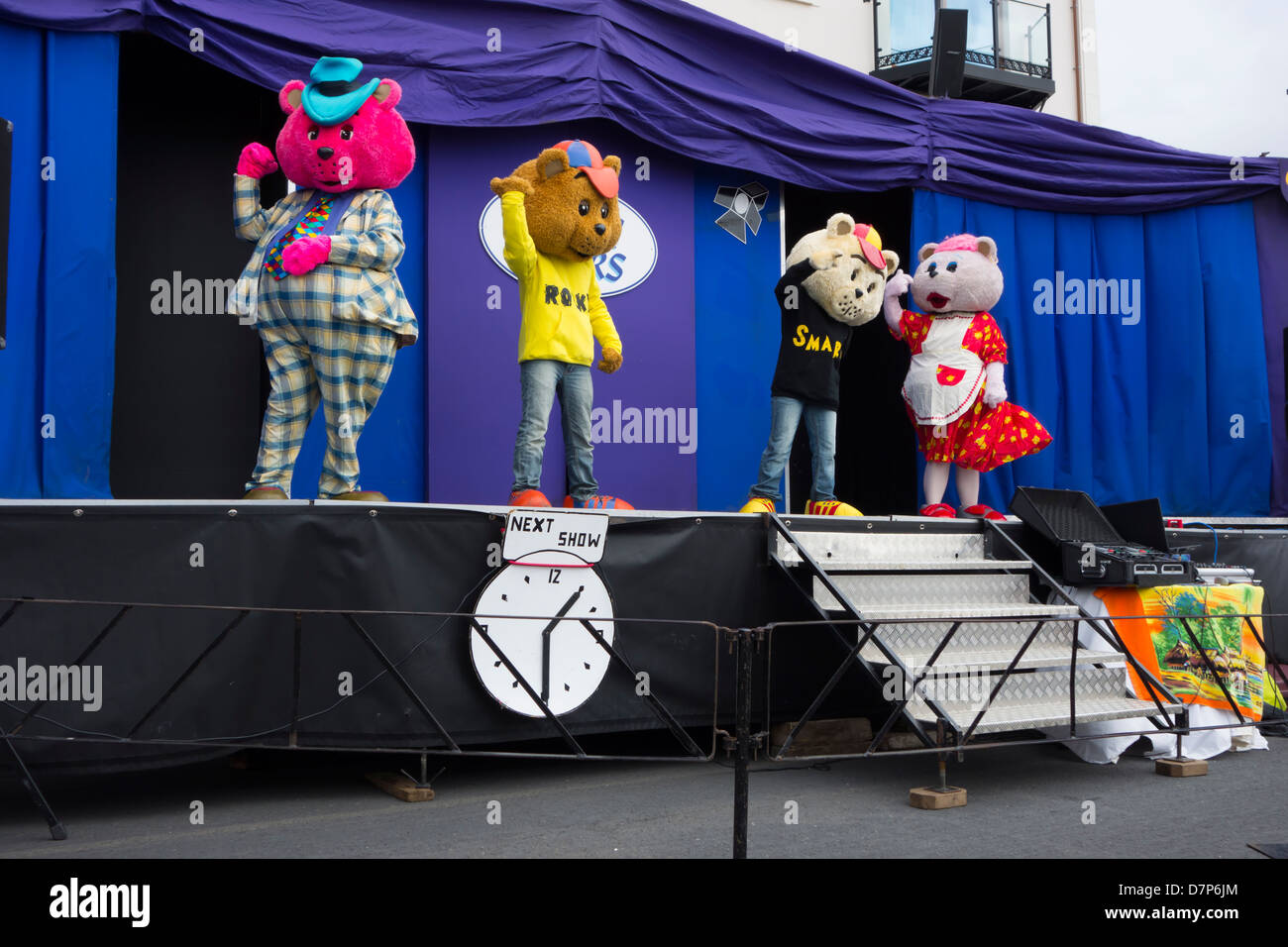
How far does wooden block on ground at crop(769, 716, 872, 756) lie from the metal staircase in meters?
0.53

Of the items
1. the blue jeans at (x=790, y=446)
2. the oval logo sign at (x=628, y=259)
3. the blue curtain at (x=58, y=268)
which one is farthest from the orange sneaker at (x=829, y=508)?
the blue curtain at (x=58, y=268)

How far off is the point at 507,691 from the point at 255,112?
4308 millimetres

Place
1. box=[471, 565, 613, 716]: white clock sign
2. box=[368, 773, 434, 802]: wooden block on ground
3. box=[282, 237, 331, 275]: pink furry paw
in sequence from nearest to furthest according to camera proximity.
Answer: box=[368, 773, 434, 802]: wooden block on ground → box=[471, 565, 613, 716]: white clock sign → box=[282, 237, 331, 275]: pink furry paw

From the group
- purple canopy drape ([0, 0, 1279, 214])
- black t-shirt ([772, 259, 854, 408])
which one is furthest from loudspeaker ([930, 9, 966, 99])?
black t-shirt ([772, 259, 854, 408])

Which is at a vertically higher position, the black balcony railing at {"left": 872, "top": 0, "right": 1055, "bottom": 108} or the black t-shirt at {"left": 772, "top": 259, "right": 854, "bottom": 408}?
the black balcony railing at {"left": 872, "top": 0, "right": 1055, "bottom": 108}

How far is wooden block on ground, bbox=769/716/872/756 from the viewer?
519 cm

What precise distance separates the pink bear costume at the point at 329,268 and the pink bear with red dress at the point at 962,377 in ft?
10.3

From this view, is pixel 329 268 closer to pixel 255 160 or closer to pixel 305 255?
pixel 305 255

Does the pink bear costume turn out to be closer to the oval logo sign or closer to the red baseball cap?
the red baseball cap

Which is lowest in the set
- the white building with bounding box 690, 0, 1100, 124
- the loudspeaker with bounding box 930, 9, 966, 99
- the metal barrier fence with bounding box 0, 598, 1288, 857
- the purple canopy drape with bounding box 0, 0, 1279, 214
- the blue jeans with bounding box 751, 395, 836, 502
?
the metal barrier fence with bounding box 0, 598, 1288, 857

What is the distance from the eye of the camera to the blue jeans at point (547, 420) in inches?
214

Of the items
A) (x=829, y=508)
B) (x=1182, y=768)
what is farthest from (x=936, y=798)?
(x=829, y=508)

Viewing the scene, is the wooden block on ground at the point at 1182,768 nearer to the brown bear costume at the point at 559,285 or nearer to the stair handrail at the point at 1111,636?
the stair handrail at the point at 1111,636

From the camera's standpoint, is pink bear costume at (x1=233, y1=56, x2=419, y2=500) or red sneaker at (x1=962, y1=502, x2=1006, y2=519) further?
red sneaker at (x1=962, y1=502, x2=1006, y2=519)
